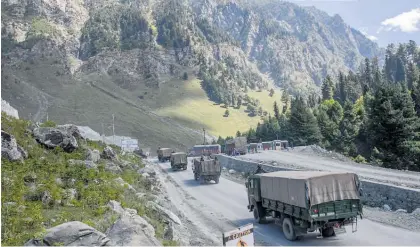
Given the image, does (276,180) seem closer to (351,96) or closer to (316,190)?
(316,190)

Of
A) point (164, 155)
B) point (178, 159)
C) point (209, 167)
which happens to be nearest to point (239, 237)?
point (209, 167)

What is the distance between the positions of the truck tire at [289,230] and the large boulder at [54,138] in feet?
61.3

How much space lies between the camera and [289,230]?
19.7 metres

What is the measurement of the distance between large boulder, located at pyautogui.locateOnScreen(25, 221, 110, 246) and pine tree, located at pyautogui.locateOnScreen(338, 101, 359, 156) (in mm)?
76537

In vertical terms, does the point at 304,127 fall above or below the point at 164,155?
above

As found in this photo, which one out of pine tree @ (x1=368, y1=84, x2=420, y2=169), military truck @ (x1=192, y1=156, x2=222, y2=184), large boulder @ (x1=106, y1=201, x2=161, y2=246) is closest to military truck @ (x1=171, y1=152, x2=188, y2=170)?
military truck @ (x1=192, y1=156, x2=222, y2=184)

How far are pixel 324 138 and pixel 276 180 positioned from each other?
83.6 metres

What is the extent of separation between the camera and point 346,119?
89250 mm

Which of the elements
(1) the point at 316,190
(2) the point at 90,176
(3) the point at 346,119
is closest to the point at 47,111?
(3) the point at 346,119

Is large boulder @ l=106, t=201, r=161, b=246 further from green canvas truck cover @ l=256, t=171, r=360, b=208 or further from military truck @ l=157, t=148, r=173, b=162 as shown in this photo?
military truck @ l=157, t=148, r=173, b=162

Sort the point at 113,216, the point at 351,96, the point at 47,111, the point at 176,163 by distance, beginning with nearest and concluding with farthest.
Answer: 1. the point at 113,216
2. the point at 176,163
3. the point at 351,96
4. the point at 47,111

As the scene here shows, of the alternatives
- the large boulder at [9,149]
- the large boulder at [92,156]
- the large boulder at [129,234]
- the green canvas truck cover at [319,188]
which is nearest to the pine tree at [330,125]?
the large boulder at [92,156]

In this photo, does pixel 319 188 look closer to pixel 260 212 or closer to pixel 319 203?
pixel 319 203

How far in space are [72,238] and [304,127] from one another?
93837 millimetres
